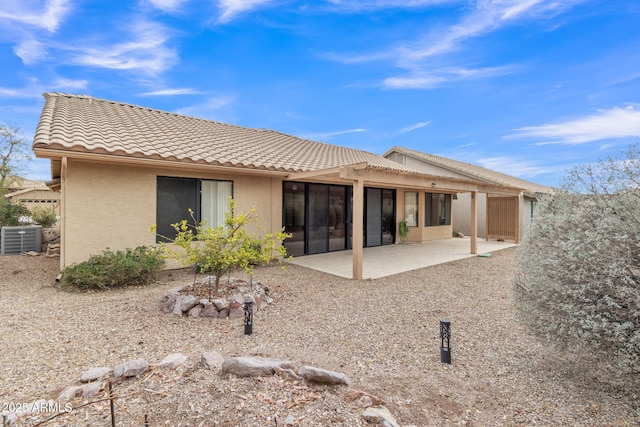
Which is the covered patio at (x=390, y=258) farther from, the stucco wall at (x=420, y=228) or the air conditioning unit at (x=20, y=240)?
the air conditioning unit at (x=20, y=240)

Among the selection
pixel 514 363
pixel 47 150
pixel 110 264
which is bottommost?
pixel 514 363

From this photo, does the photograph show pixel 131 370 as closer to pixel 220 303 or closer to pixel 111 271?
pixel 220 303

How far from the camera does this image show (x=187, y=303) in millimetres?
5180

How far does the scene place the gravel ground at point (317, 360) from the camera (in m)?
2.62

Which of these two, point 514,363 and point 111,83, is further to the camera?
point 111,83

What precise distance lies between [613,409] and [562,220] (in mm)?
1808

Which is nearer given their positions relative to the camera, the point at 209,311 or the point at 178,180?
the point at 209,311

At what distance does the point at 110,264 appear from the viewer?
673cm

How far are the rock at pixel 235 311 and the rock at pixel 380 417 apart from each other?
313 cm

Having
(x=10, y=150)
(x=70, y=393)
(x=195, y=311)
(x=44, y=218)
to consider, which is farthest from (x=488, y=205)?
(x=10, y=150)

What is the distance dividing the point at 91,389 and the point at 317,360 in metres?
2.20

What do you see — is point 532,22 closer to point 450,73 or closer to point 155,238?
point 450,73

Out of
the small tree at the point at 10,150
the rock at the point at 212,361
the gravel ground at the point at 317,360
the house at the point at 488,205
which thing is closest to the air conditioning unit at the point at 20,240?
the gravel ground at the point at 317,360

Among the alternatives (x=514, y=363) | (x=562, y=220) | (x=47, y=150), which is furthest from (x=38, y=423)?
(x=47, y=150)
